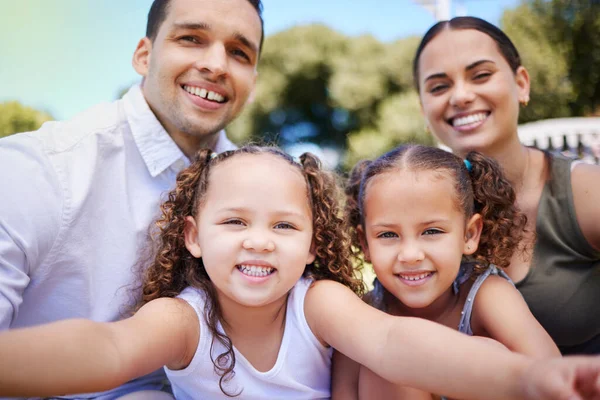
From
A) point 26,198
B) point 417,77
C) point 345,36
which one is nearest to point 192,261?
point 26,198

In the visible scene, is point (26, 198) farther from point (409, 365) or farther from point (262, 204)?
point (409, 365)

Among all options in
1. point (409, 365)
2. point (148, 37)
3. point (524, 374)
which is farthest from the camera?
point (148, 37)

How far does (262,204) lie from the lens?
6.45 ft

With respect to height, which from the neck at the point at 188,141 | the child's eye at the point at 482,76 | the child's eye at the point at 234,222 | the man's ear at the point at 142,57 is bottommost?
the child's eye at the point at 234,222

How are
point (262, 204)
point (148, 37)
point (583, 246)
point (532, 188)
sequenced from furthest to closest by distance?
point (148, 37), point (532, 188), point (583, 246), point (262, 204)

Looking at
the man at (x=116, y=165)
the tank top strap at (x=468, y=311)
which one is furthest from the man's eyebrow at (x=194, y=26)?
the tank top strap at (x=468, y=311)

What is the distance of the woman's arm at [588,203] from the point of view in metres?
2.46

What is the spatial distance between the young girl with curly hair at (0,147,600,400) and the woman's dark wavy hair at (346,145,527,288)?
0.26 meters

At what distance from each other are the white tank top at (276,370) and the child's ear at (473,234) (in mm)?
720

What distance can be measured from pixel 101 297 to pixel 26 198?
1.77 feet

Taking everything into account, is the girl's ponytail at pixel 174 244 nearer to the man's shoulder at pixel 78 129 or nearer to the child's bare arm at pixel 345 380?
the man's shoulder at pixel 78 129

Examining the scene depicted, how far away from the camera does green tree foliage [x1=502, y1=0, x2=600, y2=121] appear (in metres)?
15.1

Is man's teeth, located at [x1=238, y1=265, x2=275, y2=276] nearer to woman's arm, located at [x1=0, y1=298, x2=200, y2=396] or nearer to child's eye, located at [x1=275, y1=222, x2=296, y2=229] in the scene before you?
child's eye, located at [x1=275, y1=222, x2=296, y2=229]

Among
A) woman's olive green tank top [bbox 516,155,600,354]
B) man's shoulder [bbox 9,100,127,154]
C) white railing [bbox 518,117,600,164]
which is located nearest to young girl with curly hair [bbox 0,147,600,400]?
man's shoulder [bbox 9,100,127,154]
